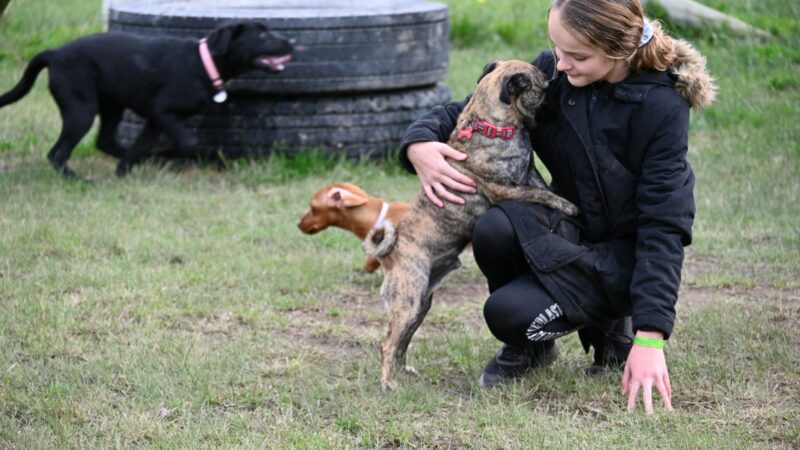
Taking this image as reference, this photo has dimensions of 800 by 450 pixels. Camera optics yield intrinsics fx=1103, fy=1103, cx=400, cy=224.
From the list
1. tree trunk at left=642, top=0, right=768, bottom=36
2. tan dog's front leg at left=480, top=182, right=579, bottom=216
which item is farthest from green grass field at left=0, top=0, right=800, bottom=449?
tree trunk at left=642, top=0, right=768, bottom=36

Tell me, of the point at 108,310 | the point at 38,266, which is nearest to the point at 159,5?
the point at 38,266

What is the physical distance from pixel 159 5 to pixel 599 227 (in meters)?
5.74

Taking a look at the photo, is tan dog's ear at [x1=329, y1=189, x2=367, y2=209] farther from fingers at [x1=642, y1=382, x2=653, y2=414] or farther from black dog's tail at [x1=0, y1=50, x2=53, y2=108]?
black dog's tail at [x1=0, y1=50, x2=53, y2=108]

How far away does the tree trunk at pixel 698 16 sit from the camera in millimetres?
10789

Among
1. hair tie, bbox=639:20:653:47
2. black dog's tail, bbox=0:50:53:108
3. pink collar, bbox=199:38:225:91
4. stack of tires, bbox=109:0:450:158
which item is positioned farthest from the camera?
stack of tires, bbox=109:0:450:158

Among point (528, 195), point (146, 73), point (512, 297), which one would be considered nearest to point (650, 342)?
point (512, 297)

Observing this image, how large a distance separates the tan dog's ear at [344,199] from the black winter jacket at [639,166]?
5.31 feet

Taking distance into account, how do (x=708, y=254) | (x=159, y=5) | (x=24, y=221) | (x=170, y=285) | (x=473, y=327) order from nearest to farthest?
(x=473, y=327) < (x=170, y=285) < (x=708, y=254) < (x=24, y=221) < (x=159, y=5)

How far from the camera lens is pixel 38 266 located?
18.5ft

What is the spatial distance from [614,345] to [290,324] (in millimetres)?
1539

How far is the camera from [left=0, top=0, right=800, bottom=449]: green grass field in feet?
12.2

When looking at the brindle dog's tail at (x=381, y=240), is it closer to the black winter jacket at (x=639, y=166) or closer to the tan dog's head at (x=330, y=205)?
the black winter jacket at (x=639, y=166)

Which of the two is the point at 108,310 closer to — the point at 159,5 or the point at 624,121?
the point at 624,121

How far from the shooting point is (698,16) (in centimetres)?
1093
